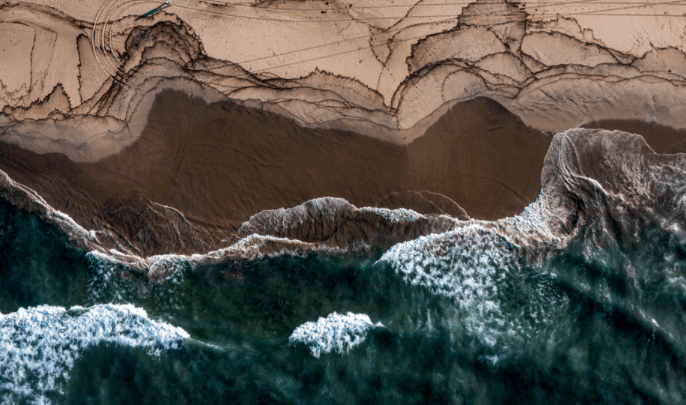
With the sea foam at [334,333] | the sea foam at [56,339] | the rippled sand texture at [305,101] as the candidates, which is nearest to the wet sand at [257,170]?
the rippled sand texture at [305,101]

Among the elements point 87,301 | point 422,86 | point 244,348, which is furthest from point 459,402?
point 87,301

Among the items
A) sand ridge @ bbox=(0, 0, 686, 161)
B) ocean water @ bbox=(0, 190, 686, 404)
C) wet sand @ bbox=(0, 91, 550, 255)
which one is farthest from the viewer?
sand ridge @ bbox=(0, 0, 686, 161)

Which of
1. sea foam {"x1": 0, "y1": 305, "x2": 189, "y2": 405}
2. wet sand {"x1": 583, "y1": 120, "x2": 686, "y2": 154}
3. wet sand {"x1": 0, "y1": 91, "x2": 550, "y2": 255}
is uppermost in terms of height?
wet sand {"x1": 583, "y1": 120, "x2": 686, "y2": 154}

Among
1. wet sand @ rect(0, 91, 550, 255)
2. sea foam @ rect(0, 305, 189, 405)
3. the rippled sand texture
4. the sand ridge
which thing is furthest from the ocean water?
the sand ridge

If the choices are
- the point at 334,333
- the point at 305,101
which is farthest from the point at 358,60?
the point at 334,333

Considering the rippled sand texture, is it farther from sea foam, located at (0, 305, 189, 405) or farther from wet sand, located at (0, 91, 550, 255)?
sea foam, located at (0, 305, 189, 405)

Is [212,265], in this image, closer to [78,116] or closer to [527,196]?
[78,116]
